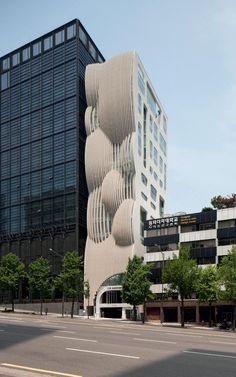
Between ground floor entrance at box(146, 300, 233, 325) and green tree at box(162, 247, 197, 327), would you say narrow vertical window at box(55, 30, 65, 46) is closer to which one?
ground floor entrance at box(146, 300, 233, 325)

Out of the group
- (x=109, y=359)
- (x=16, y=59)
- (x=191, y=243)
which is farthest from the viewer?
(x=16, y=59)

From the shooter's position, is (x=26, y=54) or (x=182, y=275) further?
(x=26, y=54)

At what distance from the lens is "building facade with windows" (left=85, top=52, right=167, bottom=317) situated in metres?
101

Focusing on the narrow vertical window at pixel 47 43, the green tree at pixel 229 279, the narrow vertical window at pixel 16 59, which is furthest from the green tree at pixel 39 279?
the narrow vertical window at pixel 16 59

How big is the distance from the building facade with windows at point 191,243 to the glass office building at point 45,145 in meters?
23.4

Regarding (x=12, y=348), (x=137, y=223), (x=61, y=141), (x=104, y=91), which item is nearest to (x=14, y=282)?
(x=137, y=223)

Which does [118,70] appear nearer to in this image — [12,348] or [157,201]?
[157,201]

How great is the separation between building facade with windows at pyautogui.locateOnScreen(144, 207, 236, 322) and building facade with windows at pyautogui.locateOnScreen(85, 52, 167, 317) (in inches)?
269

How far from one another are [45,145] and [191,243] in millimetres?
47278

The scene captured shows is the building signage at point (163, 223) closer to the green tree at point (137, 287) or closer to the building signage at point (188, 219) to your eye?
the building signage at point (188, 219)

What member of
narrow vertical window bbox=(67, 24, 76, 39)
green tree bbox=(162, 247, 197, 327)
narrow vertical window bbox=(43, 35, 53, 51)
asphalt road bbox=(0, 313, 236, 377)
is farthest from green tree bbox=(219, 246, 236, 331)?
narrow vertical window bbox=(43, 35, 53, 51)

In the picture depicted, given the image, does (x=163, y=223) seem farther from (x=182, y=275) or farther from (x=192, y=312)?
(x=182, y=275)

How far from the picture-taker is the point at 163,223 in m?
94.4

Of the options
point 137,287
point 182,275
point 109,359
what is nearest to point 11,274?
point 137,287
